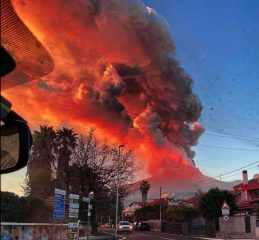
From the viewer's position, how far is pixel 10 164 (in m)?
7.23

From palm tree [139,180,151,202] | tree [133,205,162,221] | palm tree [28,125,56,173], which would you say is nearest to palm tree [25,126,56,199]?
palm tree [28,125,56,173]

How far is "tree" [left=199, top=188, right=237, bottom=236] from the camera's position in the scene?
55.2 metres

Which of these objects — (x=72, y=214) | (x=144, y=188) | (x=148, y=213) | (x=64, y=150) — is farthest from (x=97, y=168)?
(x=144, y=188)

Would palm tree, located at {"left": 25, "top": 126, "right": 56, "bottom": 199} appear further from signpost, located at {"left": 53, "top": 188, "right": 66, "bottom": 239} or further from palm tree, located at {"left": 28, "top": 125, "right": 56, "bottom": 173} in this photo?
signpost, located at {"left": 53, "top": 188, "right": 66, "bottom": 239}

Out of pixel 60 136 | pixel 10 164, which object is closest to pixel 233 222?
pixel 60 136

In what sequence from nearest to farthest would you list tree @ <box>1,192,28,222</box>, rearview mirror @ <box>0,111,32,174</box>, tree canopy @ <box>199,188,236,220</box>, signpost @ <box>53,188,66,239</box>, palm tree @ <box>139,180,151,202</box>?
1. rearview mirror @ <box>0,111,32,174</box>
2. tree @ <box>1,192,28,222</box>
3. signpost @ <box>53,188,66,239</box>
4. tree canopy @ <box>199,188,236,220</box>
5. palm tree @ <box>139,180,151,202</box>

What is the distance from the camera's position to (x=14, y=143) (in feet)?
23.5

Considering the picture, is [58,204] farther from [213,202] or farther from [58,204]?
[213,202]

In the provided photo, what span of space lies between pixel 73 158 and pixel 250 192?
1393 inches

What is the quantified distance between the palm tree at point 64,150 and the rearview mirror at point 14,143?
45.4m

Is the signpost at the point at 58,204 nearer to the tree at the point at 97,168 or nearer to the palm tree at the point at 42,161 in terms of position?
the palm tree at the point at 42,161

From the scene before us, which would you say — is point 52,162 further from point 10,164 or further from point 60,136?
point 10,164

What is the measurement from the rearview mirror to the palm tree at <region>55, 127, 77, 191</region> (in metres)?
45.4

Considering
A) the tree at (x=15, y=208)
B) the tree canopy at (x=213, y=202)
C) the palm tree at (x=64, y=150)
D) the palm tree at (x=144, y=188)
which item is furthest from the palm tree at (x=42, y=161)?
the palm tree at (x=144, y=188)
